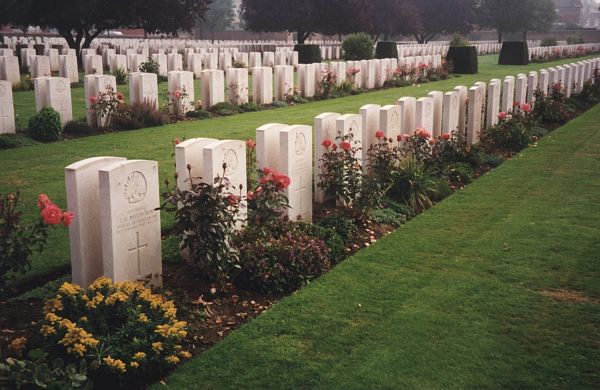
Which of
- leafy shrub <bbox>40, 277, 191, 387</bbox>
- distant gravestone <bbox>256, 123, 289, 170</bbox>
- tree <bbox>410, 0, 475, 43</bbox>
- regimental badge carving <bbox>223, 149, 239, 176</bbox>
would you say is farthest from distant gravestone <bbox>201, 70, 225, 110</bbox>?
tree <bbox>410, 0, 475, 43</bbox>

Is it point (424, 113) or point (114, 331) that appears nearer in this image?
point (114, 331)

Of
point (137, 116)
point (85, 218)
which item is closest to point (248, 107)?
point (137, 116)

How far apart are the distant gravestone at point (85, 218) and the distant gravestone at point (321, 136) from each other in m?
2.61

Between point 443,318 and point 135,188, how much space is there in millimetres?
2155

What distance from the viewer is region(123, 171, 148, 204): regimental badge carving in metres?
4.20

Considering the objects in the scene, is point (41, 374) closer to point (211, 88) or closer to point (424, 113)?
point (424, 113)

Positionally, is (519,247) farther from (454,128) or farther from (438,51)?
(438,51)

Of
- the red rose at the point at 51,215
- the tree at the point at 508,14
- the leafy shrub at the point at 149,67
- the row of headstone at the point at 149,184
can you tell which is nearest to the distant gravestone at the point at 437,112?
the row of headstone at the point at 149,184

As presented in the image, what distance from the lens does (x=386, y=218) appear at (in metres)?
6.32

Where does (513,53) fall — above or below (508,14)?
below

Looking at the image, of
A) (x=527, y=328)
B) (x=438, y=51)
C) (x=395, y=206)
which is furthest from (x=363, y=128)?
(x=438, y=51)

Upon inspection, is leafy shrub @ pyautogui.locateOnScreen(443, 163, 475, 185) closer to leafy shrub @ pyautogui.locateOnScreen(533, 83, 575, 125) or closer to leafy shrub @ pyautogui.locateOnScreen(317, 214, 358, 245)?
leafy shrub @ pyautogui.locateOnScreen(317, 214, 358, 245)

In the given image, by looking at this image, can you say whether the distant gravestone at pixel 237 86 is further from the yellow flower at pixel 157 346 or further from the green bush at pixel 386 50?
the green bush at pixel 386 50

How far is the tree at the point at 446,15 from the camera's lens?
166 ft
